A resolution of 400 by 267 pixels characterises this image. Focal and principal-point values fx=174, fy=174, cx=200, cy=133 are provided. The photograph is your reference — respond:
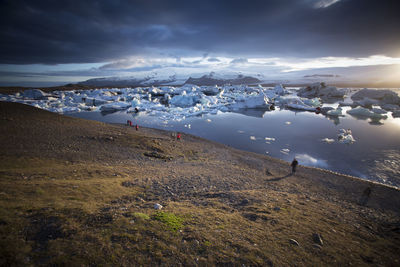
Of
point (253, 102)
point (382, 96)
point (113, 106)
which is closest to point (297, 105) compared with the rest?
point (253, 102)

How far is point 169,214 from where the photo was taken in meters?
4.36

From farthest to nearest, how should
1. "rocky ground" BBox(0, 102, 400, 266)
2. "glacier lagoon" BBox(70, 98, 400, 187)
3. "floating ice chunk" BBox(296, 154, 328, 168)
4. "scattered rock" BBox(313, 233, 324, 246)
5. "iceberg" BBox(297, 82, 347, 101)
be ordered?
"iceberg" BBox(297, 82, 347, 101), "floating ice chunk" BBox(296, 154, 328, 168), "glacier lagoon" BBox(70, 98, 400, 187), "scattered rock" BBox(313, 233, 324, 246), "rocky ground" BBox(0, 102, 400, 266)

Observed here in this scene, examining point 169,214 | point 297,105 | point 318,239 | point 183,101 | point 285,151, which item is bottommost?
point 285,151

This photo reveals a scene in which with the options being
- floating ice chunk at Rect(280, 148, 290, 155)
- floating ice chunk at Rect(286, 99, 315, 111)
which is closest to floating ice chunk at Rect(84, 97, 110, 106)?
floating ice chunk at Rect(280, 148, 290, 155)

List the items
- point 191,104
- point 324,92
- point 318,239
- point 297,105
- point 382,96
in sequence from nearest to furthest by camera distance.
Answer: point 318,239
point 297,105
point 191,104
point 382,96
point 324,92

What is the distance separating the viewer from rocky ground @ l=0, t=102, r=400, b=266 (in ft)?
9.88

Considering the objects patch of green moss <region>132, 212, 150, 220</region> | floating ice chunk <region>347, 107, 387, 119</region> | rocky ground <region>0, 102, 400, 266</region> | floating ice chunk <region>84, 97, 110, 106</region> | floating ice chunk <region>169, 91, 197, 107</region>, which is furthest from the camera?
floating ice chunk <region>84, 97, 110, 106</region>

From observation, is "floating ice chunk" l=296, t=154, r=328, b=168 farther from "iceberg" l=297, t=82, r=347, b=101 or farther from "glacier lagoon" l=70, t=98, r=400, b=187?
"iceberg" l=297, t=82, r=347, b=101

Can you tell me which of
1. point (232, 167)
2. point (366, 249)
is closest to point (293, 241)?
point (366, 249)

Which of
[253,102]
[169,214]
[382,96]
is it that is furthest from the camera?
[382,96]

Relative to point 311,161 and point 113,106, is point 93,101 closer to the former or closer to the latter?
point 113,106

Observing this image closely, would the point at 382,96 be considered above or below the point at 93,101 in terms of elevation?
above

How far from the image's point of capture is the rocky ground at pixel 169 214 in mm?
3012

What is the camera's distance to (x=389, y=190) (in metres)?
9.94
